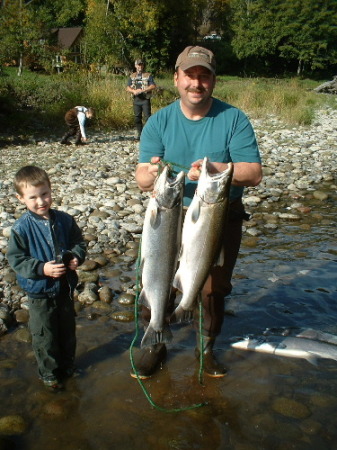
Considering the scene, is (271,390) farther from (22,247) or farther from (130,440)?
(22,247)

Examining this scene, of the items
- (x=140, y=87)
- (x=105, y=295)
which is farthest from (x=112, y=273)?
(x=140, y=87)

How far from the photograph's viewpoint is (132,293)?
5.60m

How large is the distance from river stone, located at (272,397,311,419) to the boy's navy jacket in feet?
6.73

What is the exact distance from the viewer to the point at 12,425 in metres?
3.51

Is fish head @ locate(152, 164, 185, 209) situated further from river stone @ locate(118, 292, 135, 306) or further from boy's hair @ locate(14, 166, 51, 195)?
river stone @ locate(118, 292, 135, 306)

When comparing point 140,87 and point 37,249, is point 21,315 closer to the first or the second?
point 37,249

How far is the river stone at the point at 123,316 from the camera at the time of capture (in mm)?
5091

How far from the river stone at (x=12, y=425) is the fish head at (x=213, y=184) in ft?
7.54

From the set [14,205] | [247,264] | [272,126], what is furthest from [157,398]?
[272,126]

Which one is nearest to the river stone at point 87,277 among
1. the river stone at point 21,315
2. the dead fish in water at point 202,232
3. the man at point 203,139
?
the river stone at point 21,315

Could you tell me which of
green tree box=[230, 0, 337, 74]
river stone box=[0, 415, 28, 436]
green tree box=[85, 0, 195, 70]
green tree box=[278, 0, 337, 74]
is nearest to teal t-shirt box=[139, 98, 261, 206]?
river stone box=[0, 415, 28, 436]

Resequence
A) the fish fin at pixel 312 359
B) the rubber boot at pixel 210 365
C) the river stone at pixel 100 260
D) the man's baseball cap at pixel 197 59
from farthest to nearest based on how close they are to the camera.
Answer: the river stone at pixel 100 260 < the fish fin at pixel 312 359 < the rubber boot at pixel 210 365 < the man's baseball cap at pixel 197 59

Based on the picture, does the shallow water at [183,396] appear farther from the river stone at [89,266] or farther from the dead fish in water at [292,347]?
the river stone at [89,266]

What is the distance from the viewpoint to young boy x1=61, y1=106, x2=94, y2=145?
46.8 ft
